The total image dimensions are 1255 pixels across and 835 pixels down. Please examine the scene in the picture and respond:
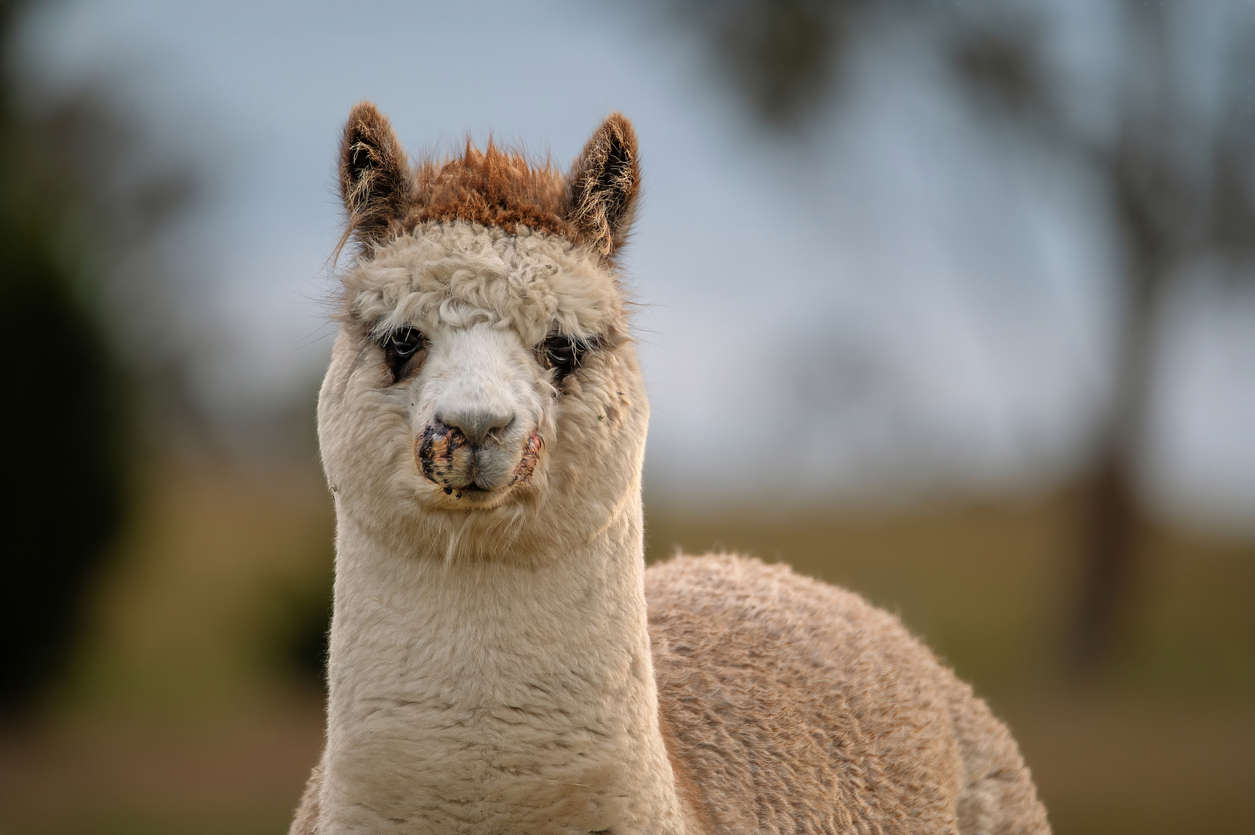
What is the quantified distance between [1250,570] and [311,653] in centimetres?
1383

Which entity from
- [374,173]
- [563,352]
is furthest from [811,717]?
[374,173]

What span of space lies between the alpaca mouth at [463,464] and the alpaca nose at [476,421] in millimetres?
16

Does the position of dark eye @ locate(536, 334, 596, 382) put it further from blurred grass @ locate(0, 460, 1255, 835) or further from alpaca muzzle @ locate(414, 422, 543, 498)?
blurred grass @ locate(0, 460, 1255, 835)

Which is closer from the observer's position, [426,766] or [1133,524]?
[426,766]

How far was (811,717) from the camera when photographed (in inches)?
169

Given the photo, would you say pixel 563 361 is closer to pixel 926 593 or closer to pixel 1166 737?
pixel 1166 737

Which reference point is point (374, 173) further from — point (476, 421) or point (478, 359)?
point (476, 421)

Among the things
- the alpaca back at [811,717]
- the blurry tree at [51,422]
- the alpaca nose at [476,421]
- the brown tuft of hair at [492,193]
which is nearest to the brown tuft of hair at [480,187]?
the brown tuft of hair at [492,193]

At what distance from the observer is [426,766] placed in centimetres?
302

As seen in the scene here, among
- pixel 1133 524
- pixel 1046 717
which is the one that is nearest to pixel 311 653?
pixel 1046 717

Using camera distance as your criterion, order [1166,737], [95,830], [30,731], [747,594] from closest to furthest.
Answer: [747,594], [95,830], [30,731], [1166,737]

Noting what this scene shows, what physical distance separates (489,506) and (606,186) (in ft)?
3.27

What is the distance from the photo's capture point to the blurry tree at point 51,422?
11336mm

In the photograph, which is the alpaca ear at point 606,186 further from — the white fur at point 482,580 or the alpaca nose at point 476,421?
the alpaca nose at point 476,421
